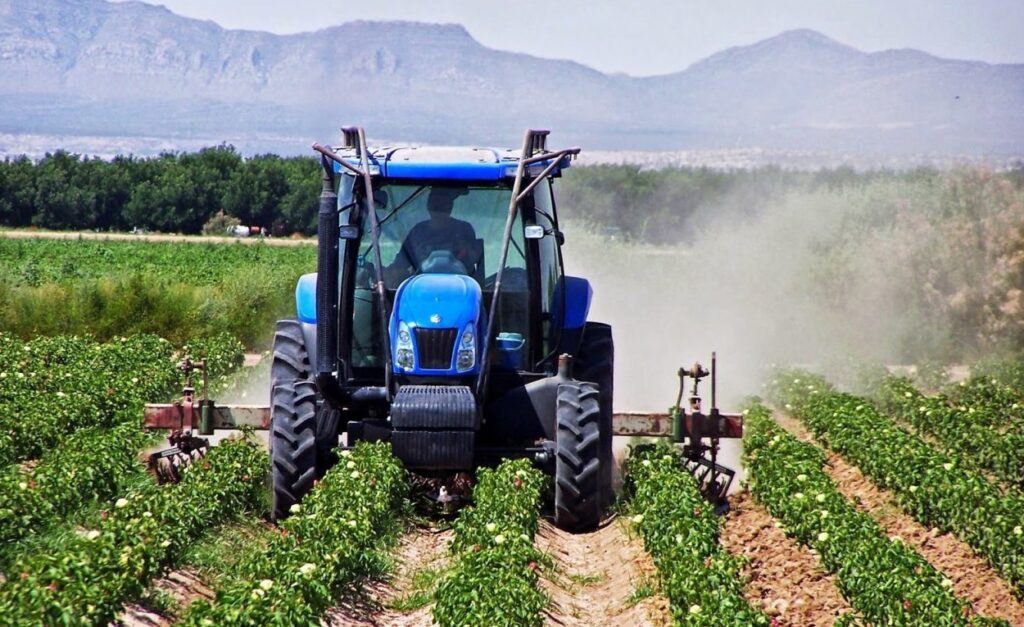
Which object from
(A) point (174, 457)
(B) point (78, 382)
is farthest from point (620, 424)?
(B) point (78, 382)

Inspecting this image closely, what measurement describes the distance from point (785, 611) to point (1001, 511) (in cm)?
232

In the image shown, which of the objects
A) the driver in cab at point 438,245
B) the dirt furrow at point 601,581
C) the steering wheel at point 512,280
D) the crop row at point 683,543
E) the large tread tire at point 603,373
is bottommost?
the dirt furrow at point 601,581

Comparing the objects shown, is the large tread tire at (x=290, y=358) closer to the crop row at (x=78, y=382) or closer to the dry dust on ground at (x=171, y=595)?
the dry dust on ground at (x=171, y=595)

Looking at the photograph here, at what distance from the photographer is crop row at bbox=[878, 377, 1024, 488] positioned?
41.0ft

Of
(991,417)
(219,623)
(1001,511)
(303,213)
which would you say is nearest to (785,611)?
(1001,511)

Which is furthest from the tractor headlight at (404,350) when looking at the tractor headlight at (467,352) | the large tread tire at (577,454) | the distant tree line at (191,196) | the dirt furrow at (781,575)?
the distant tree line at (191,196)

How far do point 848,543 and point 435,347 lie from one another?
10.0ft

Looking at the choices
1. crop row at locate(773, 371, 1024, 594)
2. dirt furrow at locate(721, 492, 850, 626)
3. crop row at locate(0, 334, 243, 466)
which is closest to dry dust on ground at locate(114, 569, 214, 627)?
dirt furrow at locate(721, 492, 850, 626)

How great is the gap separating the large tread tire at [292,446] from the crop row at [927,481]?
4.65 m

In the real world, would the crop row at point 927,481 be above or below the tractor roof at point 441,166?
below

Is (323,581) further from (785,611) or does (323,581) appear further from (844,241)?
(844,241)

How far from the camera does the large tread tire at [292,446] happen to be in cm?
958

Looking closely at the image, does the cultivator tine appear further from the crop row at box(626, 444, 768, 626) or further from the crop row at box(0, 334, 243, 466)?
the crop row at box(626, 444, 768, 626)

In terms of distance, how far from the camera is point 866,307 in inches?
1014
